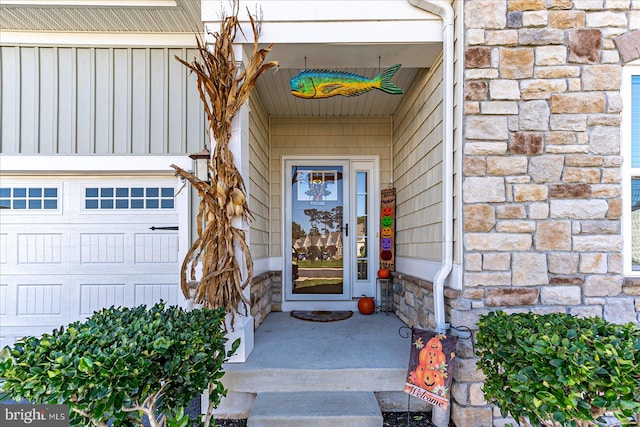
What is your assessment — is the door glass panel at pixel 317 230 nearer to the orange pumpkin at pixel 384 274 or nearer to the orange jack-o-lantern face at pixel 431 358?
the orange pumpkin at pixel 384 274

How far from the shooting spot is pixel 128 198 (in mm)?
3545

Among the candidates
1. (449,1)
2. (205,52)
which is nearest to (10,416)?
(205,52)

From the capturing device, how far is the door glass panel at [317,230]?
185 inches

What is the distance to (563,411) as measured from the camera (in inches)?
64.4

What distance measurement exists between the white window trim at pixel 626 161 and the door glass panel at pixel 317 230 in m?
2.82

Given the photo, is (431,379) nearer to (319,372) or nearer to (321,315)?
(319,372)

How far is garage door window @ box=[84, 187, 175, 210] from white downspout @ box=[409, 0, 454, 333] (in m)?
2.49

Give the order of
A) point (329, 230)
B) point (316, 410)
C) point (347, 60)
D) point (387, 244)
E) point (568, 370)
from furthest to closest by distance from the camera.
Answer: point (329, 230), point (387, 244), point (347, 60), point (316, 410), point (568, 370)

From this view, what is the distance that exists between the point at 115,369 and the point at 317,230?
3335 millimetres

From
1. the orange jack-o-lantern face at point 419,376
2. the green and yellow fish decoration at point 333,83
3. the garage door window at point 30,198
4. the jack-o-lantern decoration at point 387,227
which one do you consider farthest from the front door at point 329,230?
the garage door window at point 30,198

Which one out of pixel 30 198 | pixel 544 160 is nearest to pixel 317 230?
pixel 544 160

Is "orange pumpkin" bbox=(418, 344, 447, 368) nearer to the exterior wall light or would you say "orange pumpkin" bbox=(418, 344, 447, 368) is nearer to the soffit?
the exterior wall light

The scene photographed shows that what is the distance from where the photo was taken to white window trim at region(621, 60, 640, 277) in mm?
2514

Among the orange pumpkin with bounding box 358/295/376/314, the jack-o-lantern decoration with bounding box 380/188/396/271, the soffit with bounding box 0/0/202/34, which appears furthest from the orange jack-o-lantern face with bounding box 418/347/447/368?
the soffit with bounding box 0/0/202/34
